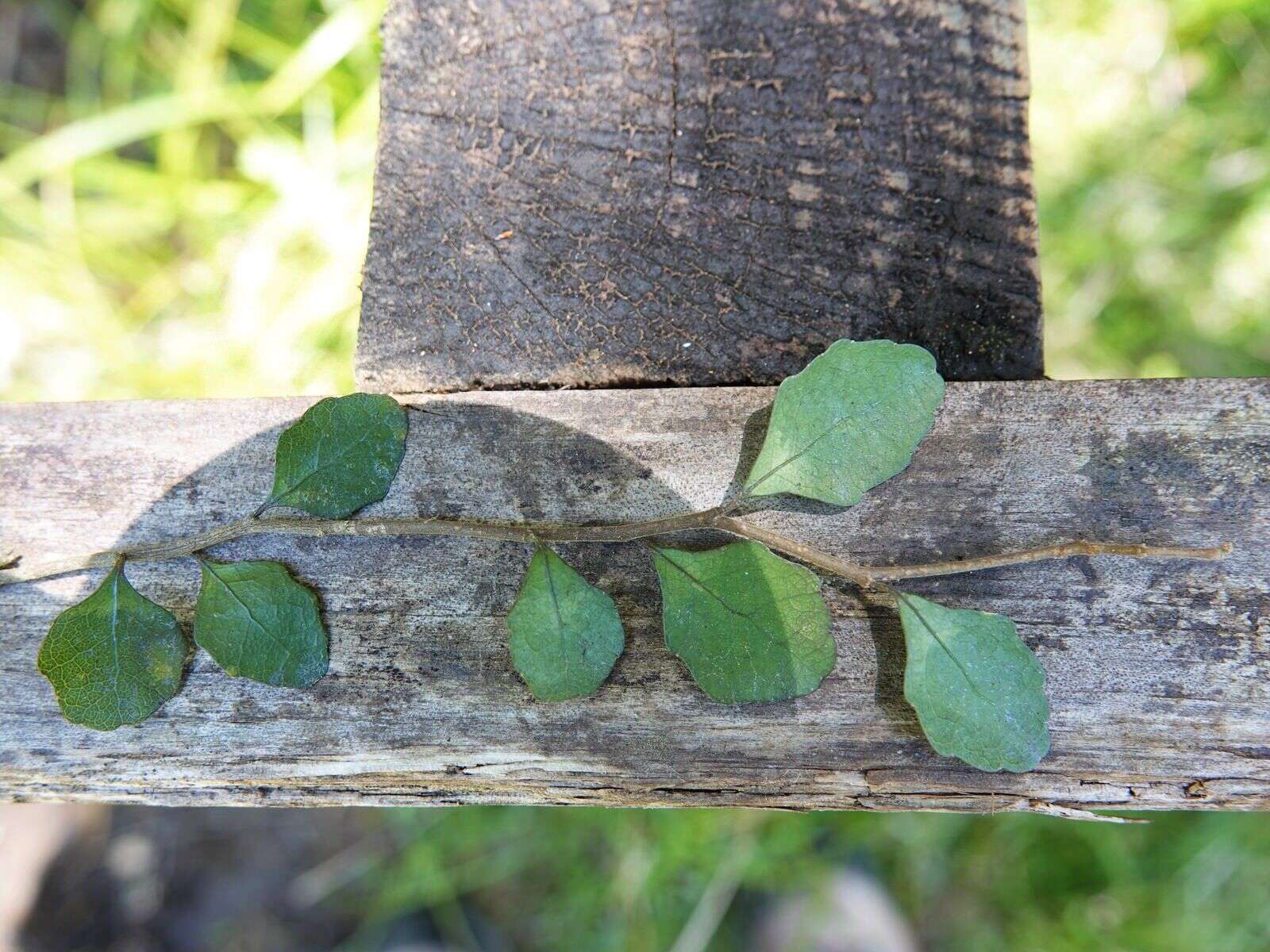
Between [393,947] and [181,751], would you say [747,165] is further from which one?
[393,947]

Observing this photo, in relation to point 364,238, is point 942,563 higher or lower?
lower

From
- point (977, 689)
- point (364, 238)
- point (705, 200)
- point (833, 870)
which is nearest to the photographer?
point (977, 689)

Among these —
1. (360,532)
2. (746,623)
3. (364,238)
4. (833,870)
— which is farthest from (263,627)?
(833,870)

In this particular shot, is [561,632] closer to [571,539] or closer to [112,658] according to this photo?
[571,539]

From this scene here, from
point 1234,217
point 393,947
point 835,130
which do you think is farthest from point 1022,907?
point 835,130

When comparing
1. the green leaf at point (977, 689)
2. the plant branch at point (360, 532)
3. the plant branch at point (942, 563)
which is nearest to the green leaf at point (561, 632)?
the plant branch at point (360, 532)

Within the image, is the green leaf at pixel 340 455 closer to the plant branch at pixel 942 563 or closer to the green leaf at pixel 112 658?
the green leaf at pixel 112 658
